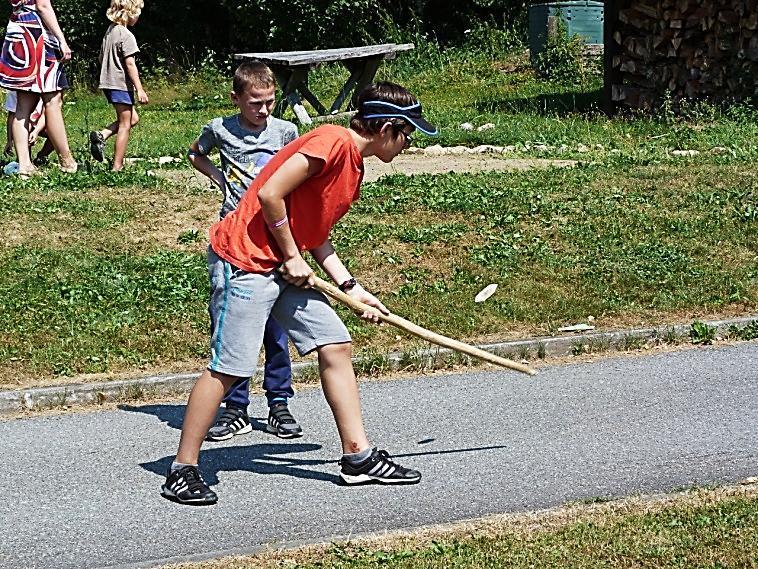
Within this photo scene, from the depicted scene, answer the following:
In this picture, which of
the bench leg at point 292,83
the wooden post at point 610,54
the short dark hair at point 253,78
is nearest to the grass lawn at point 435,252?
the short dark hair at point 253,78

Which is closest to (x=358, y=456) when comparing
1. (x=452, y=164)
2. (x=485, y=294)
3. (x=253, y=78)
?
(x=253, y=78)

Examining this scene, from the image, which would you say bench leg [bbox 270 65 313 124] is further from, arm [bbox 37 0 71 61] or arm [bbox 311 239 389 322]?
arm [bbox 311 239 389 322]

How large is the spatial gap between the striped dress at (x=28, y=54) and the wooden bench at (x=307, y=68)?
17.0 ft

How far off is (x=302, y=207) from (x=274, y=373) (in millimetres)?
1396

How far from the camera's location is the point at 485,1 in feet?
90.5

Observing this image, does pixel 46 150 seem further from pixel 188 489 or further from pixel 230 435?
pixel 188 489

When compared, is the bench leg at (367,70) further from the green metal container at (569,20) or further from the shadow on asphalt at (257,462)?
the shadow on asphalt at (257,462)

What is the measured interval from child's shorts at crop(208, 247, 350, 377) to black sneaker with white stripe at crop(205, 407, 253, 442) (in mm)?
1053

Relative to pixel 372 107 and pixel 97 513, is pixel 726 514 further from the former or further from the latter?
pixel 97 513

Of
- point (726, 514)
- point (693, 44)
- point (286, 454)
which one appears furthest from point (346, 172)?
point (693, 44)

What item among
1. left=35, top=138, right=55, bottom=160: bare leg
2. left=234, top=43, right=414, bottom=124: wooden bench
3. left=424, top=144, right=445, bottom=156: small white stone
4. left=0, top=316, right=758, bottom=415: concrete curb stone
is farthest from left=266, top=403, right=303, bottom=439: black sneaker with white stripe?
left=234, top=43, right=414, bottom=124: wooden bench

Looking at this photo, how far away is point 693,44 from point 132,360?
11434 mm

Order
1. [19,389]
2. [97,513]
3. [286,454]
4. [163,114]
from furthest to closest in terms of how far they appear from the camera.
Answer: [163,114]
[19,389]
[286,454]
[97,513]

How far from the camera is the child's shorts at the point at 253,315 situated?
496 centimetres
